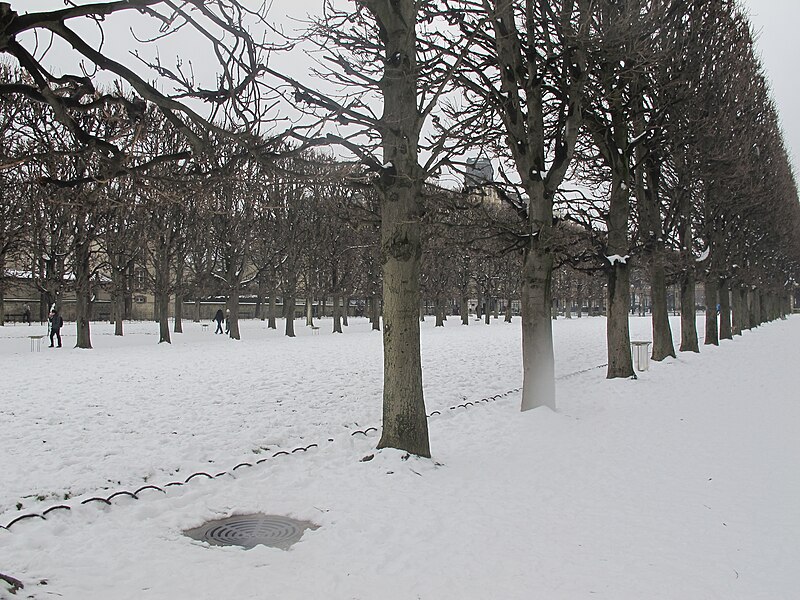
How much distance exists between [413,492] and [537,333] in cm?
468

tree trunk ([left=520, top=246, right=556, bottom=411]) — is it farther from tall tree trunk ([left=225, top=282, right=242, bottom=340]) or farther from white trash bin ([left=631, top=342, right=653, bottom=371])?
tall tree trunk ([left=225, top=282, right=242, bottom=340])

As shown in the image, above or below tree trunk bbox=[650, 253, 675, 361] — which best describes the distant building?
above

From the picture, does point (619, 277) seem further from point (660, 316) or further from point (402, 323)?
point (402, 323)

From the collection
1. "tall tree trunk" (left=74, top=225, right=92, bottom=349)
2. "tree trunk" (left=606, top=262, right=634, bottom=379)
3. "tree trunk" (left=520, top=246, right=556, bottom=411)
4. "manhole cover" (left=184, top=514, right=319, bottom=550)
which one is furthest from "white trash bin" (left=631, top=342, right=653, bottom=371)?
"tall tree trunk" (left=74, top=225, right=92, bottom=349)

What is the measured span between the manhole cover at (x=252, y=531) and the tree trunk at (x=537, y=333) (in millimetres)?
5626

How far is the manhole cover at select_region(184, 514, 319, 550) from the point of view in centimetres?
491

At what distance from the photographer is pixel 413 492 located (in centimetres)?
615

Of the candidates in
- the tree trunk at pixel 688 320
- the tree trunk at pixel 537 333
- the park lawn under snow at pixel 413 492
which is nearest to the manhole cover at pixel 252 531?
the park lawn under snow at pixel 413 492

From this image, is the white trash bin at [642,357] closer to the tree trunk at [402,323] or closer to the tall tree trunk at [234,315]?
the tree trunk at [402,323]

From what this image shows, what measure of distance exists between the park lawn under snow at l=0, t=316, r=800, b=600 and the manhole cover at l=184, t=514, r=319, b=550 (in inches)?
4.9

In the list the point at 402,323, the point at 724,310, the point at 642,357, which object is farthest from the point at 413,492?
the point at 724,310

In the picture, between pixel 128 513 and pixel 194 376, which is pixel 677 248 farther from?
pixel 128 513

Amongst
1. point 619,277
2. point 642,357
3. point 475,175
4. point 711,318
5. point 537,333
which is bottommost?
point 642,357

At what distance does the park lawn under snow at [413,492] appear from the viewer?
4242 mm
